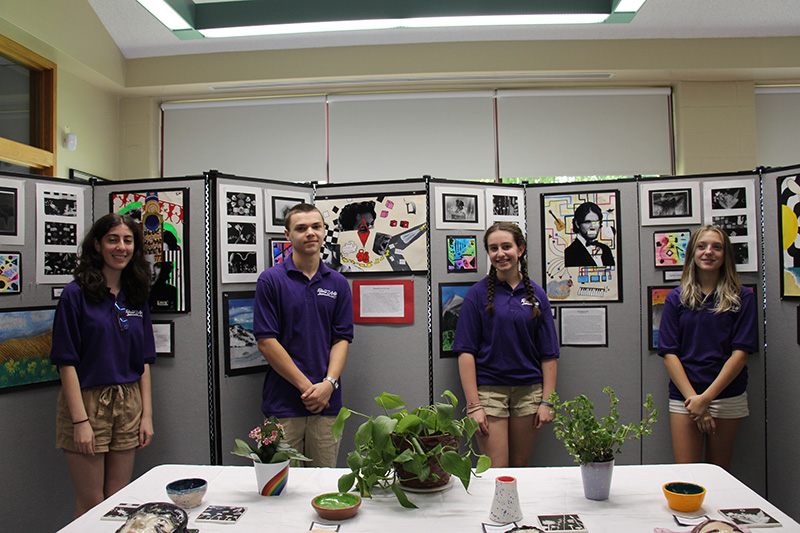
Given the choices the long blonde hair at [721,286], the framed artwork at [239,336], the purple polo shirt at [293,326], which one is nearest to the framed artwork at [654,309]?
the long blonde hair at [721,286]

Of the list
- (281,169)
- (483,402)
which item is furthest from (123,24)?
(483,402)

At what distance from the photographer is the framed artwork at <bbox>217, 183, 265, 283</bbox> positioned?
2.82 metres

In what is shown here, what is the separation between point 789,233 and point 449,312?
6.16ft

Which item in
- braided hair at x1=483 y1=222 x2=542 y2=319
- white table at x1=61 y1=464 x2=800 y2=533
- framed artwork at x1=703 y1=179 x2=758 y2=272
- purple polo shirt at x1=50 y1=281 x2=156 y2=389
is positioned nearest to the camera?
white table at x1=61 y1=464 x2=800 y2=533

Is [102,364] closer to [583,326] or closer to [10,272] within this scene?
[10,272]

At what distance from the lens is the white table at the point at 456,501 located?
1.33 m

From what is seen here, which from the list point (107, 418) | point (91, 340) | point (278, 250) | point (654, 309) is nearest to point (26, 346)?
point (91, 340)

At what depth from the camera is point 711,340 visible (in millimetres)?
2664

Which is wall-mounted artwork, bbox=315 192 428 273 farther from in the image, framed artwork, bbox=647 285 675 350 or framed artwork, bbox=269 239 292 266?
framed artwork, bbox=647 285 675 350

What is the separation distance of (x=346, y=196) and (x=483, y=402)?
4.55 feet

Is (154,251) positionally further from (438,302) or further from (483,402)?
(483,402)

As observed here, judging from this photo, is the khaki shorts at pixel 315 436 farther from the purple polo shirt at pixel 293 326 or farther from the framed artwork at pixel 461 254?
the framed artwork at pixel 461 254

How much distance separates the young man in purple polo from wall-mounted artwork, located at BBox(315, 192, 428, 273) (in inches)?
20.4

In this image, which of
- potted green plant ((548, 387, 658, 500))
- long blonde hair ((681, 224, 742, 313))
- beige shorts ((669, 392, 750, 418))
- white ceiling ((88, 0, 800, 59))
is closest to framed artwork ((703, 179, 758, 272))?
long blonde hair ((681, 224, 742, 313))
